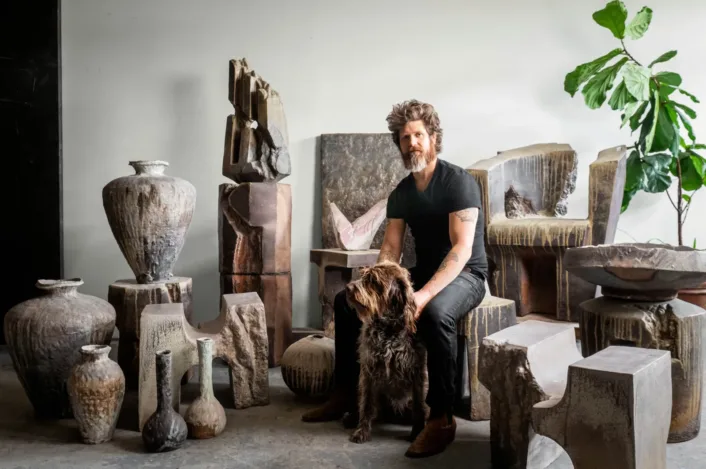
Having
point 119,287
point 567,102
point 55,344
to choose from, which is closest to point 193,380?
point 119,287

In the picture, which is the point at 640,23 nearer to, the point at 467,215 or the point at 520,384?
the point at 467,215

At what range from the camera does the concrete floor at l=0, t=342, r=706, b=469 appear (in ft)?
8.06

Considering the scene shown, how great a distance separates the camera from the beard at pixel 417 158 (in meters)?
2.87

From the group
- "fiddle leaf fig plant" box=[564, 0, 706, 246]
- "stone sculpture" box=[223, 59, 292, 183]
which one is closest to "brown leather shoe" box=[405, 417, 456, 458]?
"stone sculpture" box=[223, 59, 292, 183]

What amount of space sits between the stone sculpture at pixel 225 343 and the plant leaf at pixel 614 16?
9.53ft

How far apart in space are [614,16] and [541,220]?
57.5 inches

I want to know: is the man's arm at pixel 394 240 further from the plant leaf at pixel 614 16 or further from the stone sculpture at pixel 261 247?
the plant leaf at pixel 614 16

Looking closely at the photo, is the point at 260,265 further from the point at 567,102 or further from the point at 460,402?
the point at 567,102

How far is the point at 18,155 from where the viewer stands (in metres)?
4.49

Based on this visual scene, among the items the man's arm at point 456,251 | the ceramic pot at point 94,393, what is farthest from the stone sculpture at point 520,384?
the ceramic pot at point 94,393

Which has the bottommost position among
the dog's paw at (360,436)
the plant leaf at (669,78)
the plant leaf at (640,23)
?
the dog's paw at (360,436)

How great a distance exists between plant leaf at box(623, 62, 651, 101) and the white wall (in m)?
0.72

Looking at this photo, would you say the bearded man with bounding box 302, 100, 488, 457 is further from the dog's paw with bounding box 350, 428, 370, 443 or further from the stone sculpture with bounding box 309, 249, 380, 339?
the stone sculpture with bounding box 309, 249, 380, 339

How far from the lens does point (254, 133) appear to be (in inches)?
159
